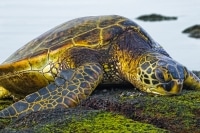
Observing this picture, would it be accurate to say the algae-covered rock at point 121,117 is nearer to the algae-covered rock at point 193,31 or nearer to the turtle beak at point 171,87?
the turtle beak at point 171,87

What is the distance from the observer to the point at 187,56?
21125mm

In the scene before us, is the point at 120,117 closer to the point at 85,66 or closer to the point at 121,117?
the point at 121,117

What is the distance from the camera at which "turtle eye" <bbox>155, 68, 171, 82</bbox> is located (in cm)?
664

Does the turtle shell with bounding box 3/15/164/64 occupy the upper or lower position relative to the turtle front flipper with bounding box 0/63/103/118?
upper

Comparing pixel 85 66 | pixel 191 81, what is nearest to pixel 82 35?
pixel 85 66

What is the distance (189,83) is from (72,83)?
1666mm

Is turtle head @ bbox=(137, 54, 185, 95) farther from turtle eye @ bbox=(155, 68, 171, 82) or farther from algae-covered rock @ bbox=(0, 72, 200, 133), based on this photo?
algae-covered rock @ bbox=(0, 72, 200, 133)

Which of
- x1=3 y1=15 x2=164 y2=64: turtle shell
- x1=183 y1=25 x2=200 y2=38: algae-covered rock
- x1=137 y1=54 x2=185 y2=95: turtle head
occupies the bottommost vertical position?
x1=183 y1=25 x2=200 y2=38: algae-covered rock

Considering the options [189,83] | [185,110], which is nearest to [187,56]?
[189,83]

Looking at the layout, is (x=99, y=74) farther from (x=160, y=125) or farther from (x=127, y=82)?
(x=160, y=125)

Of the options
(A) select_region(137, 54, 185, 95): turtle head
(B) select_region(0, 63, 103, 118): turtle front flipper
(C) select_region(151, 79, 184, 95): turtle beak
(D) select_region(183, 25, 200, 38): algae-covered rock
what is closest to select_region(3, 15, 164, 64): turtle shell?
(B) select_region(0, 63, 103, 118): turtle front flipper

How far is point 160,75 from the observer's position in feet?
22.0

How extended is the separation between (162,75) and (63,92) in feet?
3.71

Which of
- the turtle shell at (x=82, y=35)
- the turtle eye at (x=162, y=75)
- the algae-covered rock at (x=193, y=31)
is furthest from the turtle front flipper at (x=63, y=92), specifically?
the algae-covered rock at (x=193, y=31)
